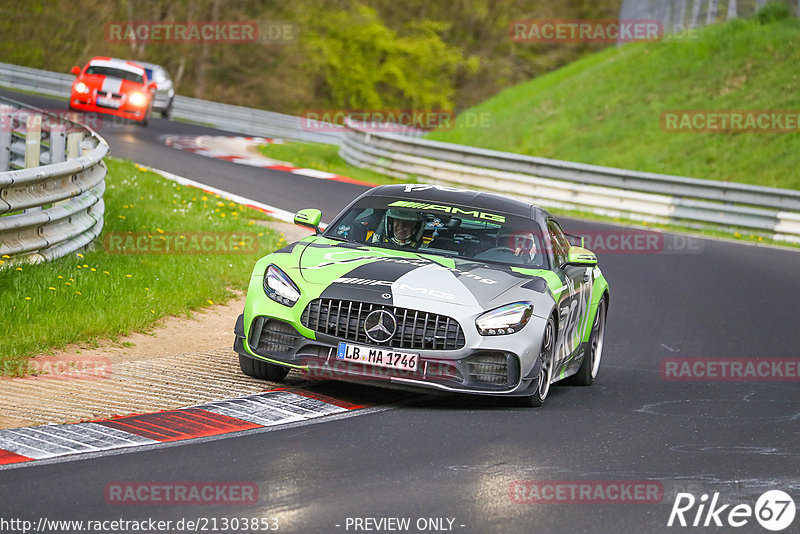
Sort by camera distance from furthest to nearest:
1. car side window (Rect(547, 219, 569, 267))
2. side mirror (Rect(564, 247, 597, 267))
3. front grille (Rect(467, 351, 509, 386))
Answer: car side window (Rect(547, 219, 569, 267)), side mirror (Rect(564, 247, 597, 267)), front grille (Rect(467, 351, 509, 386))

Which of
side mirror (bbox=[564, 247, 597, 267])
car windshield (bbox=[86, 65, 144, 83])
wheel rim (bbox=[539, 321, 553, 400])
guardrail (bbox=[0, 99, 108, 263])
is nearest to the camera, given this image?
wheel rim (bbox=[539, 321, 553, 400])

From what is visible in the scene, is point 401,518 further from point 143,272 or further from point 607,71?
point 607,71

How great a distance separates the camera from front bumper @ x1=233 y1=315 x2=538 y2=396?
734 cm

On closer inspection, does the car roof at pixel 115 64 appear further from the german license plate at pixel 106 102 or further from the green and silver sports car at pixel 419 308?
the green and silver sports car at pixel 419 308

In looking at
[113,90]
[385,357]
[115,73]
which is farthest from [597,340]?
[115,73]

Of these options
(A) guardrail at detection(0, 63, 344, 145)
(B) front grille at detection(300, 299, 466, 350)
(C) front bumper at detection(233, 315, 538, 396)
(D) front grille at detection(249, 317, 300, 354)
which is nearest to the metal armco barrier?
(A) guardrail at detection(0, 63, 344, 145)

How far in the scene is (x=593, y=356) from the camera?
9.60 metres

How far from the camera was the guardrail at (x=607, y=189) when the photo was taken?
21.0 metres

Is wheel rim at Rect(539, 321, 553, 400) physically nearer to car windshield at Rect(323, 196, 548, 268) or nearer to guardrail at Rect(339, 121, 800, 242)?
car windshield at Rect(323, 196, 548, 268)

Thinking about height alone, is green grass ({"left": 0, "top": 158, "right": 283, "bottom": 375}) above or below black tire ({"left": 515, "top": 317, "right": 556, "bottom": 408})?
below

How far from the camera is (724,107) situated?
1110 inches

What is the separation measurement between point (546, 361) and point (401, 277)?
1149 millimetres

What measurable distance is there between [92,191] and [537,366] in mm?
6295

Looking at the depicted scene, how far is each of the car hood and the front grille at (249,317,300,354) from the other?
312mm
